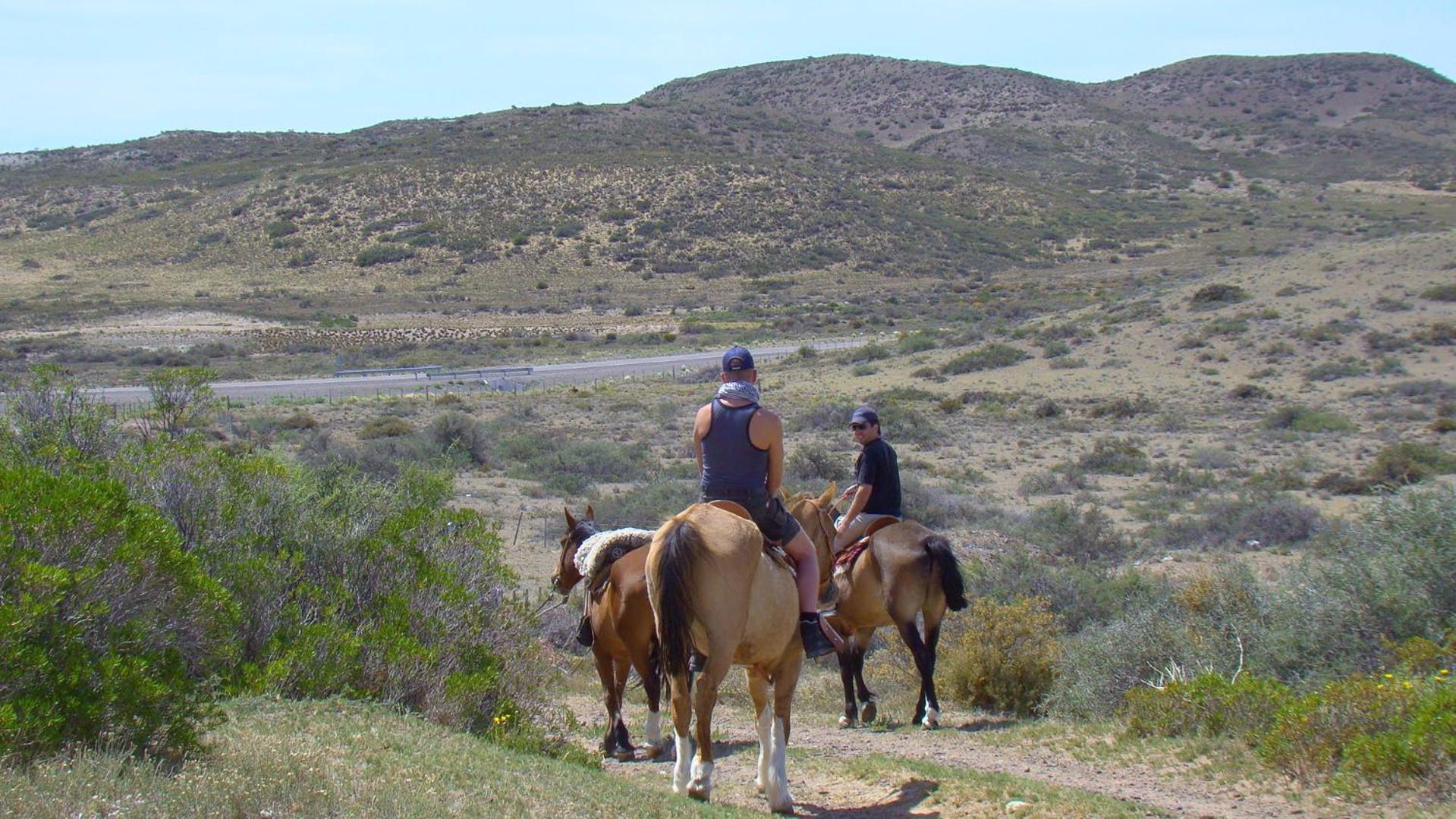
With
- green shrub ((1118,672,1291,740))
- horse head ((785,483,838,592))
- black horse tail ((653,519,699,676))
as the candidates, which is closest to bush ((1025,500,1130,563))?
green shrub ((1118,672,1291,740))

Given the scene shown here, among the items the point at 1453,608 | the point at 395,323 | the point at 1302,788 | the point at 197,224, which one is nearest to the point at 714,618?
the point at 1302,788

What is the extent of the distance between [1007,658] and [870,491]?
186cm

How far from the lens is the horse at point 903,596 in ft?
28.4

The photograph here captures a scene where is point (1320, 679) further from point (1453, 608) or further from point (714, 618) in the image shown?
point (714, 618)

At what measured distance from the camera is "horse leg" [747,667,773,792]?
6.18 m

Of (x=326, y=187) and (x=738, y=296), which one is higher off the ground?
(x=326, y=187)

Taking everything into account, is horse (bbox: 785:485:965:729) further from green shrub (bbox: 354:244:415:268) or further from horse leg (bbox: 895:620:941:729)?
green shrub (bbox: 354:244:415:268)

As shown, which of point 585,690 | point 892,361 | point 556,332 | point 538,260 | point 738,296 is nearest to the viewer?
point 585,690

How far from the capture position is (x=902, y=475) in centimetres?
2100

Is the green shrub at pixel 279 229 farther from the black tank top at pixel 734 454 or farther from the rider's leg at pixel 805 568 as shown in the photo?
the rider's leg at pixel 805 568

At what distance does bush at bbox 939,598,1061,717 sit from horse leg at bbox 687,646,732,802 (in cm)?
414

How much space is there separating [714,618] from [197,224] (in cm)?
8062

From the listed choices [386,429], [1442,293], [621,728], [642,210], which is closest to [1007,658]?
[621,728]

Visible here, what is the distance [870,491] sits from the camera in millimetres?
8922
